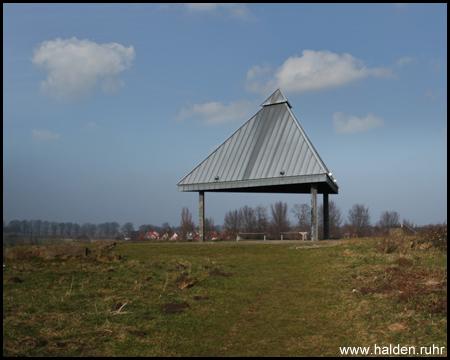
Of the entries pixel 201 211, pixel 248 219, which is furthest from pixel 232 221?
pixel 201 211

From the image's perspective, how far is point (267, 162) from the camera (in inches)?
997

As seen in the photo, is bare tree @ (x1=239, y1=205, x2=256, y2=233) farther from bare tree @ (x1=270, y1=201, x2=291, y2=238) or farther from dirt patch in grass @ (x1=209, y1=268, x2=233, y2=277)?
dirt patch in grass @ (x1=209, y1=268, x2=233, y2=277)

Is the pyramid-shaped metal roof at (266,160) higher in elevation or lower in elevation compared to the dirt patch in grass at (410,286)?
higher

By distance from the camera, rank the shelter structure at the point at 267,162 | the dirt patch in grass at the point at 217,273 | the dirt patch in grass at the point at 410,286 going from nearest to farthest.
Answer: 1. the dirt patch in grass at the point at 410,286
2. the dirt patch in grass at the point at 217,273
3. the shelter structure at the point at 267,162

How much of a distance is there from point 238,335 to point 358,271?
19.2 ft

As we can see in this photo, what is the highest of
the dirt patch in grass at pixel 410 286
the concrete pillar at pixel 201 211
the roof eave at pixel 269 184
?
the roof eave at pixel 269 184

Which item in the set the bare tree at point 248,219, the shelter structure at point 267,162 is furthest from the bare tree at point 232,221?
the shelter structure at point 267,162

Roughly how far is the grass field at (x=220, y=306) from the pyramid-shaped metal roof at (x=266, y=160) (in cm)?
1005

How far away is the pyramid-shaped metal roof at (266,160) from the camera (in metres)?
23.7

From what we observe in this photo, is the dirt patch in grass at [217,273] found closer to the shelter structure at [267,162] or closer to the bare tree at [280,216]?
the shelter structure at [267,162]

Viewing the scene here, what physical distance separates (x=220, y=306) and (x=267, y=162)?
16.8 meters

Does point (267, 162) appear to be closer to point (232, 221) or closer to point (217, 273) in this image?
point (217, 273)

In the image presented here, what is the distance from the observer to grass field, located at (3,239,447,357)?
264 inches

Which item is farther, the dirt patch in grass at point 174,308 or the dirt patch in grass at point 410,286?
the dirt patch in grass at point 174,308
